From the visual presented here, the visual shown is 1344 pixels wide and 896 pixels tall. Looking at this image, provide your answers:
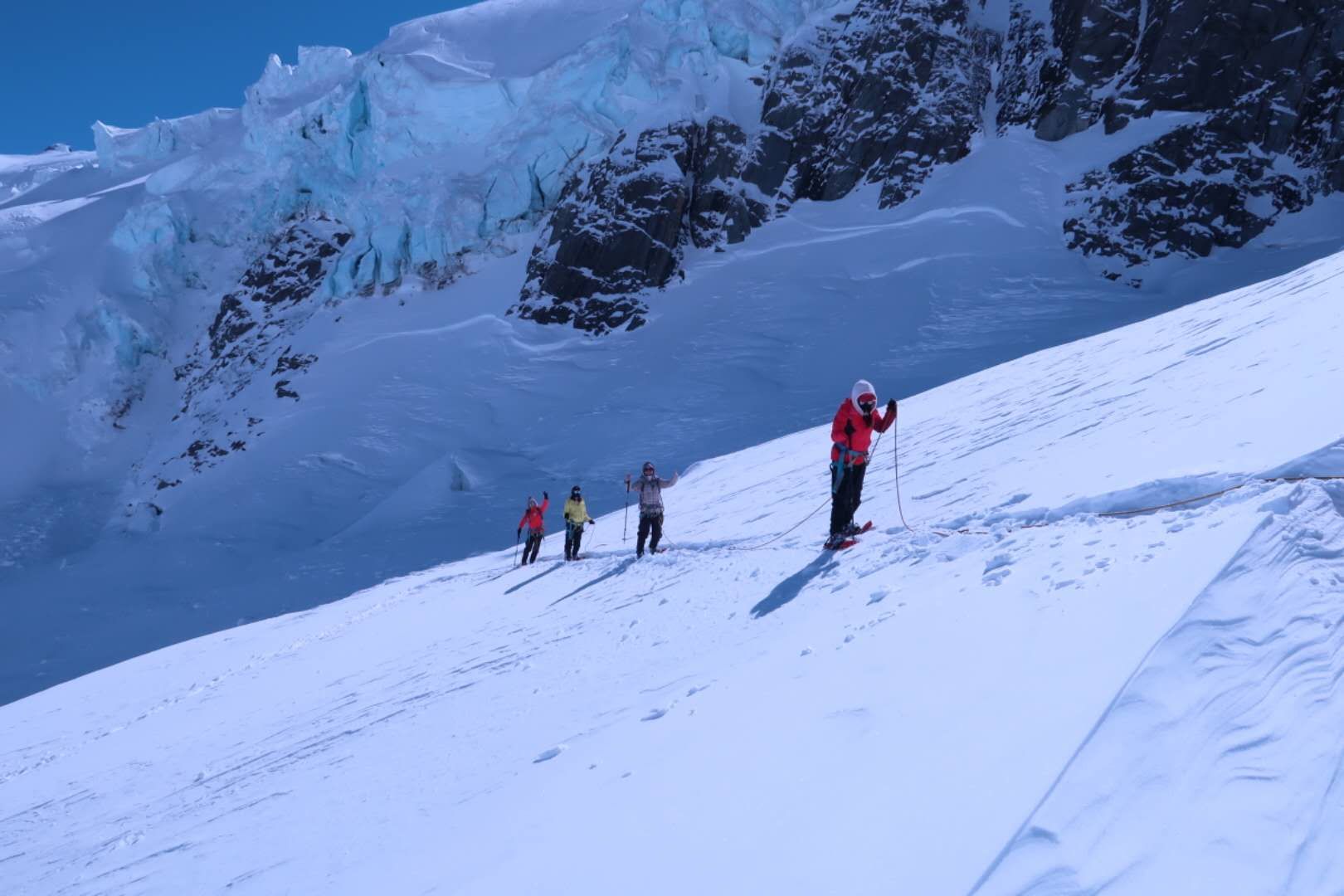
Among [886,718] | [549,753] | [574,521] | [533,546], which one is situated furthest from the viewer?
[533,546]

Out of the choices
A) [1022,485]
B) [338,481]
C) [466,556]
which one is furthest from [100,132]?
[1022,485]

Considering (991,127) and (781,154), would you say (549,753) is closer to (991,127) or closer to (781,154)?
(781,154)

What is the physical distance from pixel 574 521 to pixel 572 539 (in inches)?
11.6

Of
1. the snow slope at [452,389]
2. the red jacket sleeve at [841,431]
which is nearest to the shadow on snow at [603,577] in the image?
the red jacket sleeve at [841,431]

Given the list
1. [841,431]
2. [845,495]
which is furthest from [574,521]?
[845,495]

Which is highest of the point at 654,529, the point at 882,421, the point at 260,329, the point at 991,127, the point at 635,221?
the point at 260,329

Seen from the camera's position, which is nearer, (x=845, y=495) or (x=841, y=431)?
(x=845, y=495)

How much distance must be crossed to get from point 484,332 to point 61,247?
2828 centimetres

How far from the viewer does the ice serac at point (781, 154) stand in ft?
127

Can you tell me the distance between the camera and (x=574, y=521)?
523 inches

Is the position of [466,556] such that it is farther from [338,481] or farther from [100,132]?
[100,132]

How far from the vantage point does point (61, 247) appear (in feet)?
154

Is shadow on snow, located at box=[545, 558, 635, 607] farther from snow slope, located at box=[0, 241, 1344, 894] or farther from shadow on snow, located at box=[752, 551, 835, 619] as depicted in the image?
shadow on snow, located at box=[752, 551, 835, 619]

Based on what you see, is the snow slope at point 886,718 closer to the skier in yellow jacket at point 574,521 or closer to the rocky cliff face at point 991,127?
the skier in yellow jacket at point 574,521
